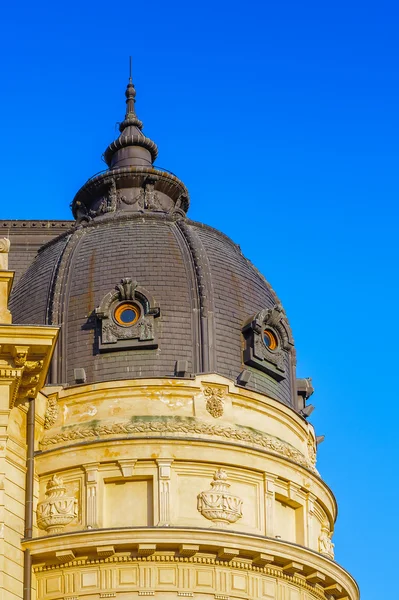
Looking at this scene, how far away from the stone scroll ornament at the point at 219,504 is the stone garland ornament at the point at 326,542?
3822 mm

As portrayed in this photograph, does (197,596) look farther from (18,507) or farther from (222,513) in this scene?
(18,507)

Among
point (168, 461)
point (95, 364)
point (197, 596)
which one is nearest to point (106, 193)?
point (95, 364)

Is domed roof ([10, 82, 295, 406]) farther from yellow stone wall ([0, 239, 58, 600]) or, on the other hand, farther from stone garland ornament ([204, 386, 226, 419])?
yellow stone wall ([0, 239, 58, 600])

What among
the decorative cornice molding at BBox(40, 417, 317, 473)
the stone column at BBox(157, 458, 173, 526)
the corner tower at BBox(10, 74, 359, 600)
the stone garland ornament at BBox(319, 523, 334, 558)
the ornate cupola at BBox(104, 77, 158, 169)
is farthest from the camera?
the ornate cupola at BBox(104, 77, 158, 169)

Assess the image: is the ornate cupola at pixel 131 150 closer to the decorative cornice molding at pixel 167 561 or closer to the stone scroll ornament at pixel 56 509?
the stone scroll ornament at pixel 56 509

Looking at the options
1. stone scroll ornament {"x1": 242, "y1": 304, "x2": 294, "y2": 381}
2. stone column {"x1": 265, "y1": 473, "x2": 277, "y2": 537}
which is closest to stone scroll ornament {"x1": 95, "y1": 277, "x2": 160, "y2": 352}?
stone scroll ornament {"x1": 242, "y1": 304, "x2": 294, "y2": 381}

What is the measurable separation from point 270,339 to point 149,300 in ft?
13.0

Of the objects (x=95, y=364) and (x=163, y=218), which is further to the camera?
(x=163, y=218)

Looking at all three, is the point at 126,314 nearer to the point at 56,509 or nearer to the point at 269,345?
the point at 269,345

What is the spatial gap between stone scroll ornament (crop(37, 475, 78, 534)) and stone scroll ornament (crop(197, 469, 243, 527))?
338cm

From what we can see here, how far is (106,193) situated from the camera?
51312mm

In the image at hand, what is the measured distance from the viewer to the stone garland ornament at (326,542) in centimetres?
4653

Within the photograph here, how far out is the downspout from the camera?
1519 inches

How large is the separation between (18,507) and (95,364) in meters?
7.54
